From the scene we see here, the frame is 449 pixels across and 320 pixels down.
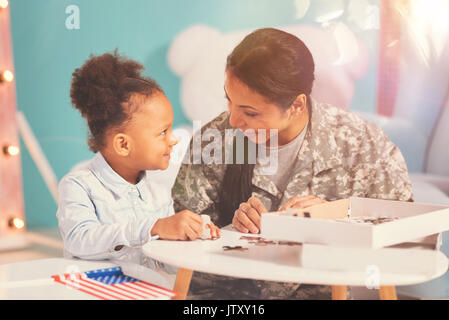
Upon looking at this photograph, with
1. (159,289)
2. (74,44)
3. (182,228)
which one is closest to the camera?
(159,289)

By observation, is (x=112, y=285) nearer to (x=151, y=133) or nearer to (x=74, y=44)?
(x=151, y=133)

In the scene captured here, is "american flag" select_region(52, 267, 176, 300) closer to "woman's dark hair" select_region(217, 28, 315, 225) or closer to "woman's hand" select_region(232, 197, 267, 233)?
"woman's hand" select_region(232, 197, 267, 233)

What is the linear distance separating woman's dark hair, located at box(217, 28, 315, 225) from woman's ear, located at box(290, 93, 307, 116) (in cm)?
1

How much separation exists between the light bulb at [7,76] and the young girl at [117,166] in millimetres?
280

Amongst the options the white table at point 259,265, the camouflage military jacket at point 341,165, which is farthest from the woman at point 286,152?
the white table at point 259,265

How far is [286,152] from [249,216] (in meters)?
0.26

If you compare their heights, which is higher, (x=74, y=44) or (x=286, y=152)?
(x=74, y=44)

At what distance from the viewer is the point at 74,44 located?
2.06 metres

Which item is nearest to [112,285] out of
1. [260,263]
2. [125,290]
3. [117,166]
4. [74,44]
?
[125,290]

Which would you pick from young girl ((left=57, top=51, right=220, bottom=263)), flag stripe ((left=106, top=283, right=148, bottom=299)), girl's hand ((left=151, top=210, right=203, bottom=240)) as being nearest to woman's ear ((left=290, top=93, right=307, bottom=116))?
young girl ((left=57, top=51, right=220, bottom=263))

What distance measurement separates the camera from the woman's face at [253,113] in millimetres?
1910

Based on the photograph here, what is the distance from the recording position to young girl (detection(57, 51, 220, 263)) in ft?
5.60
